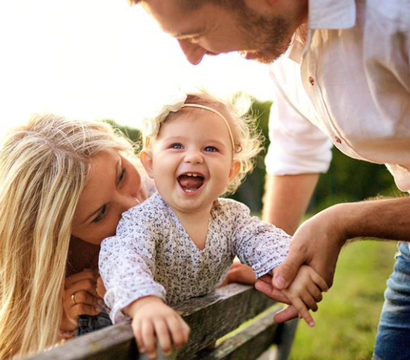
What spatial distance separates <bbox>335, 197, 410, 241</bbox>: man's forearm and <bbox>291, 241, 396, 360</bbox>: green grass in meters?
2.74

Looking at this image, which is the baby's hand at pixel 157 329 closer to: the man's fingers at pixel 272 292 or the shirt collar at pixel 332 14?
the man's fingers at pixel 272 292

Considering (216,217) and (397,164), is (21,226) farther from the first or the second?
(397,164)

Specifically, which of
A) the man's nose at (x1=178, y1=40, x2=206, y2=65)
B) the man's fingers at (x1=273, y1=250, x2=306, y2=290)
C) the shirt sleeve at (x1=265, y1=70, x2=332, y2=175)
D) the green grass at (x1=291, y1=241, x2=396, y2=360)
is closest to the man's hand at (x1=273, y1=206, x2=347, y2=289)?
the man's fingers at (x1=273, y1=250, x2=306, y2=290)

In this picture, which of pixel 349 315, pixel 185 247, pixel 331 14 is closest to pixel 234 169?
pixel 185 247

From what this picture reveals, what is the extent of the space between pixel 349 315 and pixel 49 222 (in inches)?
173

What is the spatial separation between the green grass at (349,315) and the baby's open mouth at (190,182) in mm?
2896

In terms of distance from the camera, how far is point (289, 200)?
3422 mm

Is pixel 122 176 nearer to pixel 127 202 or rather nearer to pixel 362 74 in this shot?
pixel 127 202

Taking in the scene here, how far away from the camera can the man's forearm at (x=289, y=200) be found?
341cm

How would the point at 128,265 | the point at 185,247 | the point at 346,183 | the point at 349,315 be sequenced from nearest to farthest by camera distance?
1. the point at 128,265
2. the point at 185,247
3. the point at 349,315
4. the point at 346,183

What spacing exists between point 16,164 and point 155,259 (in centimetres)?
65

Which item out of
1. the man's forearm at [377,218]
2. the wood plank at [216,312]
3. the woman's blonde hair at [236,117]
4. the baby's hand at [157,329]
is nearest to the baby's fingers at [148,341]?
the baby's hand at [157,329]

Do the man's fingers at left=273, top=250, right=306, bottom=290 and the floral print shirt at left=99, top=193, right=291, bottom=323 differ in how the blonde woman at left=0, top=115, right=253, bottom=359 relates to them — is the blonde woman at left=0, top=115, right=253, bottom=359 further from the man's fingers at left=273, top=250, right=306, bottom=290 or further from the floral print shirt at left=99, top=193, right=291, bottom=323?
the man's fingers at left=273, top=250, right=306, bottom=290

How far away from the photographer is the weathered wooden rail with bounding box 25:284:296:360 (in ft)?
4.76
